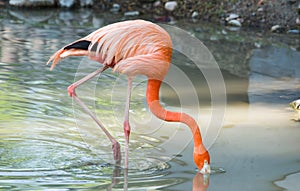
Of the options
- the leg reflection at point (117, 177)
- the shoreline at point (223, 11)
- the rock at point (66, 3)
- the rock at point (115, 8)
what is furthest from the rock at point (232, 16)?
the leg reflection at point (117, 177)

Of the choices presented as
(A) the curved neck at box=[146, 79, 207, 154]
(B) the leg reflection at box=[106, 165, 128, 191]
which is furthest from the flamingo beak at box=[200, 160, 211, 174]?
(B) the leg reflection at box=[106, 165, 128, 191]

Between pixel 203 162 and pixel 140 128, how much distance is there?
112cm

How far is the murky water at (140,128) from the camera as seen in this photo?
12.7 feet

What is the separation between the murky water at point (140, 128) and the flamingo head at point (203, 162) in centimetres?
5

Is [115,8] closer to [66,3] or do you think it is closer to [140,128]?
[66,3]

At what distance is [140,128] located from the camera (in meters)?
4.94

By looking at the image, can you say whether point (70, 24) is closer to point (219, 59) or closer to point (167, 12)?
point (167, 12)

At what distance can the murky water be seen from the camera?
3857 mm

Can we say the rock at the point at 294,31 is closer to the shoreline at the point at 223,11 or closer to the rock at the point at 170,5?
the shoreline at the point at 223,11

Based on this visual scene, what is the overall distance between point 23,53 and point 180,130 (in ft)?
9.68

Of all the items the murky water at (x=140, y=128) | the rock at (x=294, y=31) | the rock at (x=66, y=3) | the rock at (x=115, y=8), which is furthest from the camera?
the rock at (x=66, y=3)

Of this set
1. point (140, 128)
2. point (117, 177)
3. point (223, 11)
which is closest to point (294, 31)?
point (223, 11)

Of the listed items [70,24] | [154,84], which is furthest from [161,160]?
[70,24]

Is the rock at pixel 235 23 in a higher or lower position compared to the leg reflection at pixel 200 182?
lower
